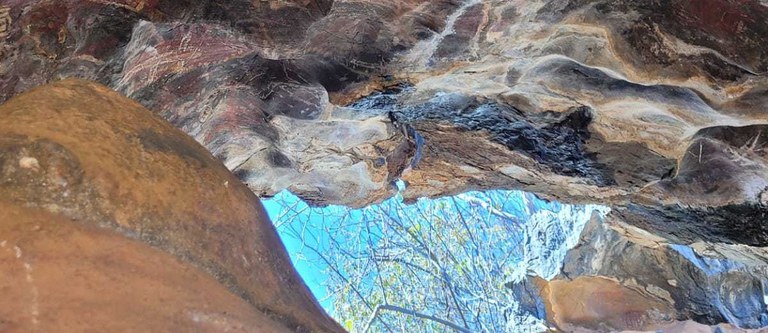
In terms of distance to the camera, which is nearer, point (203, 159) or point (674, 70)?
point (203, 159)

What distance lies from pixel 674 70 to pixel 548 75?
22.4 inches

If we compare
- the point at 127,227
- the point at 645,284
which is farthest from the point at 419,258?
the point at 127,227

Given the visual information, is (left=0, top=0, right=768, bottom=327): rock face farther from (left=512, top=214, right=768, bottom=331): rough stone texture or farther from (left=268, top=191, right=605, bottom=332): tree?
(left=268, top=191, right=605, bottom=332): tree

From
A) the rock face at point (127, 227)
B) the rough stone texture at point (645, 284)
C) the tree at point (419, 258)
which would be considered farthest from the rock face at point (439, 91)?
the tree at point (419, 258)

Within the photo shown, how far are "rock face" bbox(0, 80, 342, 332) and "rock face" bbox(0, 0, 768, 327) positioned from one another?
11 millimetres

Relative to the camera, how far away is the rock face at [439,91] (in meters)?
2.02

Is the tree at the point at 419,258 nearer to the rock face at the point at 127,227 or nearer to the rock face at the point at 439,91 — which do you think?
the rock face at the point at 439,91

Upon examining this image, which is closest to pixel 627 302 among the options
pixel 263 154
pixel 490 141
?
pixel 490 141

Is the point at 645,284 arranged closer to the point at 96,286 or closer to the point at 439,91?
the point at 439,91

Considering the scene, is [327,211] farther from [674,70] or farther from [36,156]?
[36,156]

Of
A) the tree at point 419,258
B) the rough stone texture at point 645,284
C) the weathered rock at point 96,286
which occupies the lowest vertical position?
the tree at point 419,258

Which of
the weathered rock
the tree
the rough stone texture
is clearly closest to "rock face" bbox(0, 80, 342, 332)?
the weathered rock

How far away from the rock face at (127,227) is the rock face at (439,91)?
0.04 feet

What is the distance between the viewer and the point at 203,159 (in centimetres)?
154
